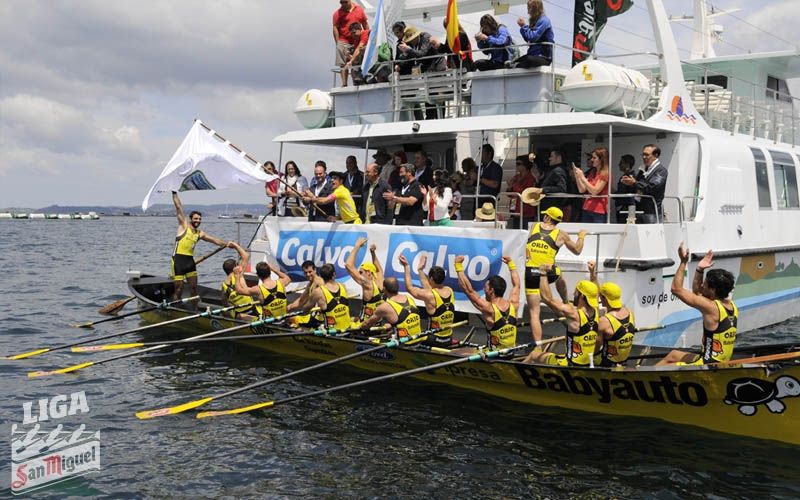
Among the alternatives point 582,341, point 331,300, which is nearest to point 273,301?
point 331,300

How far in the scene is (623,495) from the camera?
7641mm

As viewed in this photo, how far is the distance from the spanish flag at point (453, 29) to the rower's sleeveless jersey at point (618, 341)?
5889 millimetres

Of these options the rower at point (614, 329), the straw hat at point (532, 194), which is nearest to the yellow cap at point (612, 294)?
the rower at point (614, 329)

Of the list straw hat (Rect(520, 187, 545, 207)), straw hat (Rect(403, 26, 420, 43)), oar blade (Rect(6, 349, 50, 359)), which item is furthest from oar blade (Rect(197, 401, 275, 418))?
straw hat (Rect(403, 26, 420, 43))

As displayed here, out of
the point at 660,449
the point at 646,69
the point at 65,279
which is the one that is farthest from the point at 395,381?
the point at 65,279

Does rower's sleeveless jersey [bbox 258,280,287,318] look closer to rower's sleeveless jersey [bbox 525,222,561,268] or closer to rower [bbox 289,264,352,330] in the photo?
rower [bbox 289,264,352,330]

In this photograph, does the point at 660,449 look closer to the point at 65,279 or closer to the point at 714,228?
the point at 714,228

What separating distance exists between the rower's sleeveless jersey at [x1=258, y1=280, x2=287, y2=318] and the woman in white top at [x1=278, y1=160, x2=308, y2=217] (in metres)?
3.06

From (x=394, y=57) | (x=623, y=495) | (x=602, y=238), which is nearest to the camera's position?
(x=623, y=495)

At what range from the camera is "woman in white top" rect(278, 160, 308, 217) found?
1564cm

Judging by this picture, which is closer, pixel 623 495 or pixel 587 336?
pixel 623 495

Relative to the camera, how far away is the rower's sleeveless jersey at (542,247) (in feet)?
34.0

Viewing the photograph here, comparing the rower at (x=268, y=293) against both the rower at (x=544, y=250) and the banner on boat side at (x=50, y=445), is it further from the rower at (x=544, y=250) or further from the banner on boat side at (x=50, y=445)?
the rower at (x=544, y=250)

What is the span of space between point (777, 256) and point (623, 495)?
29.9ft
